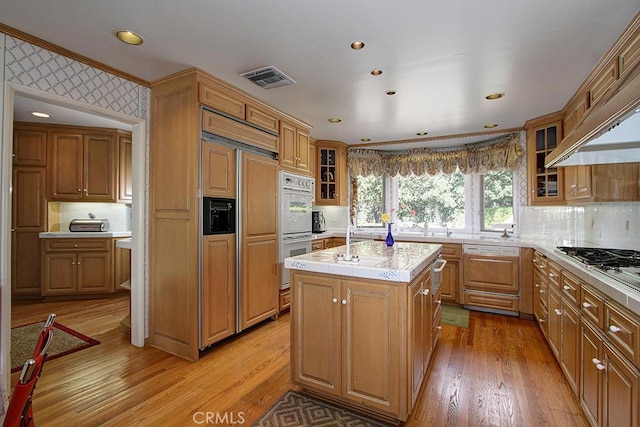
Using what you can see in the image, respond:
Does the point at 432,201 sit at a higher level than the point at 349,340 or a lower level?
higher

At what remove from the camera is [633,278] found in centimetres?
165

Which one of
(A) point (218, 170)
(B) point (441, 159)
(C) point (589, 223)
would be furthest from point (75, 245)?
(C) point (589, 223)

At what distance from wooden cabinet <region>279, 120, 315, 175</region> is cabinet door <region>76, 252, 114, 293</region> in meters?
2.95

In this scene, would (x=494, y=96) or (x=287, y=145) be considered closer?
(x=494, y=96)

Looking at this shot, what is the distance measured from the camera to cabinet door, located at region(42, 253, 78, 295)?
4488 mm

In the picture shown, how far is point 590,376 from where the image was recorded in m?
1.93

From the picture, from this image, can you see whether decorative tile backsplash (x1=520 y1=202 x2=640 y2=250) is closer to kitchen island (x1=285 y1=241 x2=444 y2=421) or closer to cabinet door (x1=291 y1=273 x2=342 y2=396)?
kitchen island (x1=285 y1=241 x2=444 y2=421)

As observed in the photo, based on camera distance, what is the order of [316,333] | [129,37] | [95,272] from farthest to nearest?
[95,272]
[129,37]
[316,333]

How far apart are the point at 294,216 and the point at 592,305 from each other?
2.82 meters

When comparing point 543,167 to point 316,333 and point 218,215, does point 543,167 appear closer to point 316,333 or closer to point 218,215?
Answer: point 316,333

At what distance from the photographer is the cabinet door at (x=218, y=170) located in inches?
113

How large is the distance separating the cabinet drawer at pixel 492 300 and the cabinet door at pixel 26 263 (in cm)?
570

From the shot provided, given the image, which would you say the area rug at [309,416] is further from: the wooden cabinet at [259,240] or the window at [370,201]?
the window at [370,201]

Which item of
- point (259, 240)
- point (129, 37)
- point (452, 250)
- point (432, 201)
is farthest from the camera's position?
point (432, 201)
